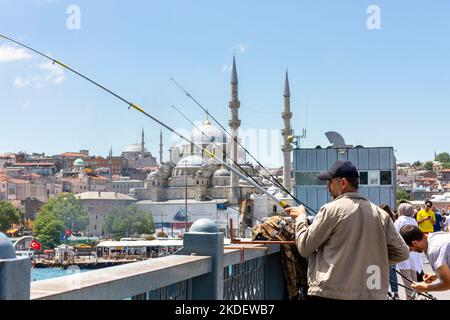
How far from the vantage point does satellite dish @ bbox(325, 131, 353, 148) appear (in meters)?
18.2

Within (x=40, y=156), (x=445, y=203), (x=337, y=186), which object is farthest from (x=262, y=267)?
(x=40, y=156)

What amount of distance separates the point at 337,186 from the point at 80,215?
2878 inches

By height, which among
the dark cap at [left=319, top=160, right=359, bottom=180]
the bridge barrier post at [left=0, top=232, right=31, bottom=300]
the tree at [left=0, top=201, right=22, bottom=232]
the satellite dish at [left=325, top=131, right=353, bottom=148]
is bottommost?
the tree at [left=0, top=201, right=22, bottom=232]

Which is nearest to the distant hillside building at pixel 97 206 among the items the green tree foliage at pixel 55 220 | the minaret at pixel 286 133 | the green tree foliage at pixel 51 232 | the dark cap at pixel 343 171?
A: the green tree foliage at pixel 55 220

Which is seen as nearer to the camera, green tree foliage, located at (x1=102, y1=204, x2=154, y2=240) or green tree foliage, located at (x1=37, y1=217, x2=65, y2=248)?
green tree foliage, located at (x1=37, y1=217, x2=65, y2=248)

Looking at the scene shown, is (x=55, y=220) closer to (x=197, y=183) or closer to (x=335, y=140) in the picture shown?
(x=197, y=183)

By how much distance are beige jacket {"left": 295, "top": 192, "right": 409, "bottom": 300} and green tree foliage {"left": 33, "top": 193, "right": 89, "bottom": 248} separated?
6672 cm

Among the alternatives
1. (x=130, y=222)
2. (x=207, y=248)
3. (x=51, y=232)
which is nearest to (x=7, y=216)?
(x=51, y=232)

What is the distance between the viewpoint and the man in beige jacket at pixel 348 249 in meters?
2.70

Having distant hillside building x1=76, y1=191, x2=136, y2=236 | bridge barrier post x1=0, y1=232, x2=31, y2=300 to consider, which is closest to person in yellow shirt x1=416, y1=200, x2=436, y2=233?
bridge barrier post x1=0, y1=232, x2=31, y2=300

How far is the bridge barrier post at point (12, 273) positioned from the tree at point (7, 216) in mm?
71873

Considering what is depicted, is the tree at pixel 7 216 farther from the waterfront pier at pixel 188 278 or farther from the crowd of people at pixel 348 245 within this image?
the crowd of people at pixel 348 245

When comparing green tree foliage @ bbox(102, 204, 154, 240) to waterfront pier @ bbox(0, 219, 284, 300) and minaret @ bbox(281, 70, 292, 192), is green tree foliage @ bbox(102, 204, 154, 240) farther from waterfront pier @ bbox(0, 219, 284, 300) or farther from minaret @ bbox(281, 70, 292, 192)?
waterfront pier @ bbox(0, 219, 284, 300)

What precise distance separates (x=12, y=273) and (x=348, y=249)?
1.30 meters
